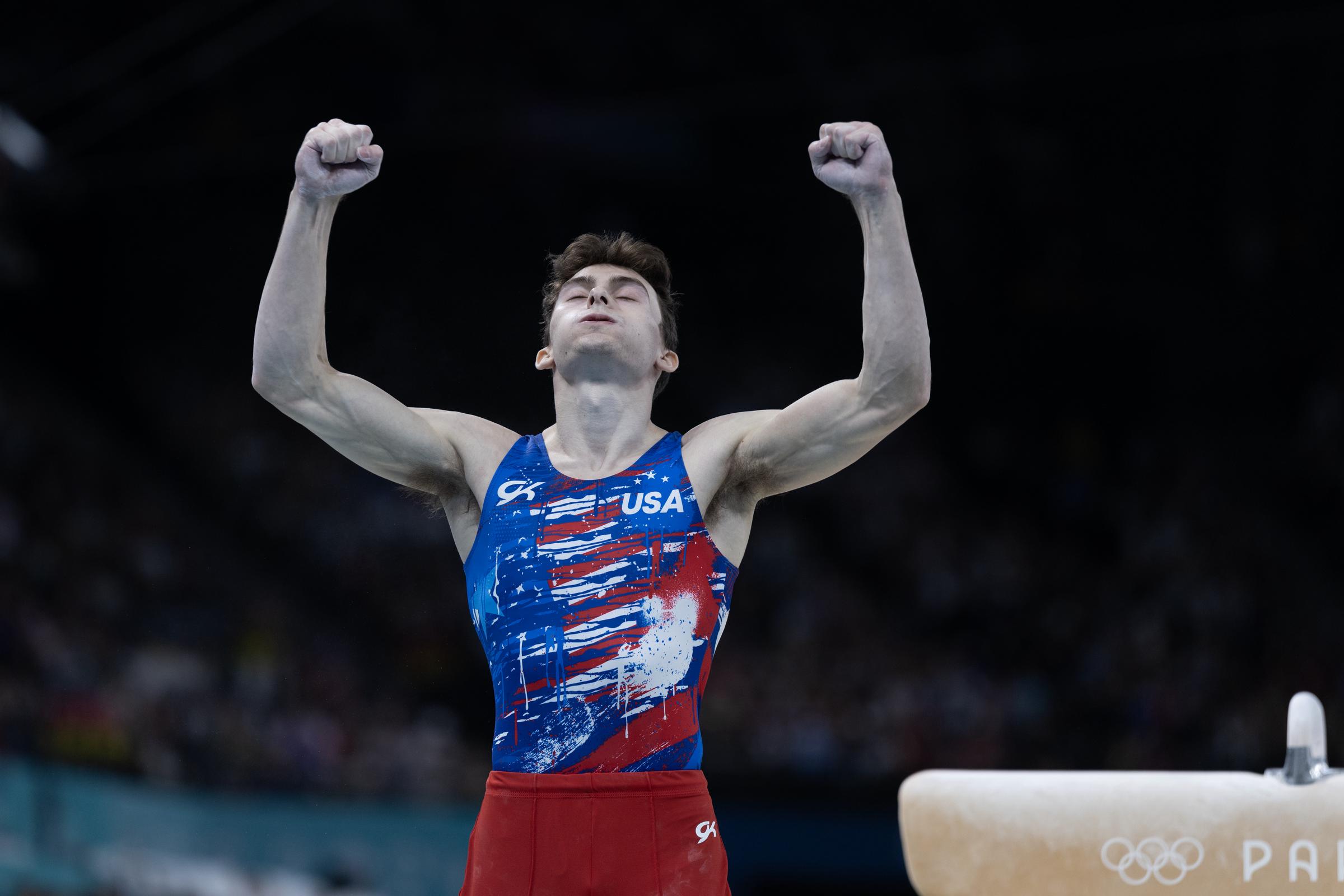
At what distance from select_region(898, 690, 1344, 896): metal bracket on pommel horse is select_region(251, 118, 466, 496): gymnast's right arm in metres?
1.70

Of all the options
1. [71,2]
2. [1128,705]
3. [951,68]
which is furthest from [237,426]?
[1128,705]

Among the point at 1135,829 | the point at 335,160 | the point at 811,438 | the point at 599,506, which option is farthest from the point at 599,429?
the point at 1135,829

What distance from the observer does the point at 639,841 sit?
2953 mm

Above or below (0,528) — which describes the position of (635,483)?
below

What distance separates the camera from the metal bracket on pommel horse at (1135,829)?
3590 millimetres

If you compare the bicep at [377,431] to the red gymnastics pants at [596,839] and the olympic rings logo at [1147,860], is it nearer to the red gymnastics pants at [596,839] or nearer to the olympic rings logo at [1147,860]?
the red gymnastics pants at [596,839]

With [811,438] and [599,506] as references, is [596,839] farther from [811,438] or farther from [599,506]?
[811,438]

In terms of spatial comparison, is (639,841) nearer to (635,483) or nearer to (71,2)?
(635,483)

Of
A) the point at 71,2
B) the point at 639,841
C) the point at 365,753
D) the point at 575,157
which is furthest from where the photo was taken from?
the point at 575,157

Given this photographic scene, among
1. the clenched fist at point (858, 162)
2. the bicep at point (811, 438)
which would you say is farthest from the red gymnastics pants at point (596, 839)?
the clenched fist at point (858, 162)

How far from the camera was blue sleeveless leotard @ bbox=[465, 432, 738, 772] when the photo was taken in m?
3.06

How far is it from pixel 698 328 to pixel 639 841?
34.7 feet

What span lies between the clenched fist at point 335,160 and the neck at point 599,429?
2.34ft

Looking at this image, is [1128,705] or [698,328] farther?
[698,328]
